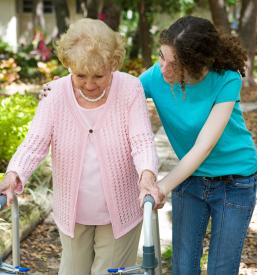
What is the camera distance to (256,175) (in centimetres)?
305

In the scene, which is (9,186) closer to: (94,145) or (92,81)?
(94,145)

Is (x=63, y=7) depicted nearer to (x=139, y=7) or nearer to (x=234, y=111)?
(x=139, y=7)

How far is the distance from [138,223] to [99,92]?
71 cm

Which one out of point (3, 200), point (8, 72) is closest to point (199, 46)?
point (3, 200)

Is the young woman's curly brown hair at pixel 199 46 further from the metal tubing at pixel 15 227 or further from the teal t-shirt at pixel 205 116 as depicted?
the metal tubing at pixel 15 227

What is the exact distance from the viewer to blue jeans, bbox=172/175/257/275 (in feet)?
9.79

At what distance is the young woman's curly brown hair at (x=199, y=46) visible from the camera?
8.64ft

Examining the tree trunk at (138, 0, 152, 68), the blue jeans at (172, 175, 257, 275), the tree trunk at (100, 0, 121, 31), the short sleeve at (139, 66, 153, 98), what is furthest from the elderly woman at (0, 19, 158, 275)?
the tree trunk at (138, 0, 152, 68)

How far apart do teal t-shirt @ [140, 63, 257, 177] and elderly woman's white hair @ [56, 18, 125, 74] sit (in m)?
0.45

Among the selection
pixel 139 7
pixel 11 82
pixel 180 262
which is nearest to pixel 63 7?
pixel 139 7

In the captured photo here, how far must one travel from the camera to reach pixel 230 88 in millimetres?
2740

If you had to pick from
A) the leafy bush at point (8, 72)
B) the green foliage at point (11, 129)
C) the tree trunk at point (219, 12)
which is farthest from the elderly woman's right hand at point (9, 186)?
the leafy bush at point (8, 72)

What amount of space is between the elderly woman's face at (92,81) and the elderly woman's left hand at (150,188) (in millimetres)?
409

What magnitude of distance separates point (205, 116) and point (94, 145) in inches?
21.0
